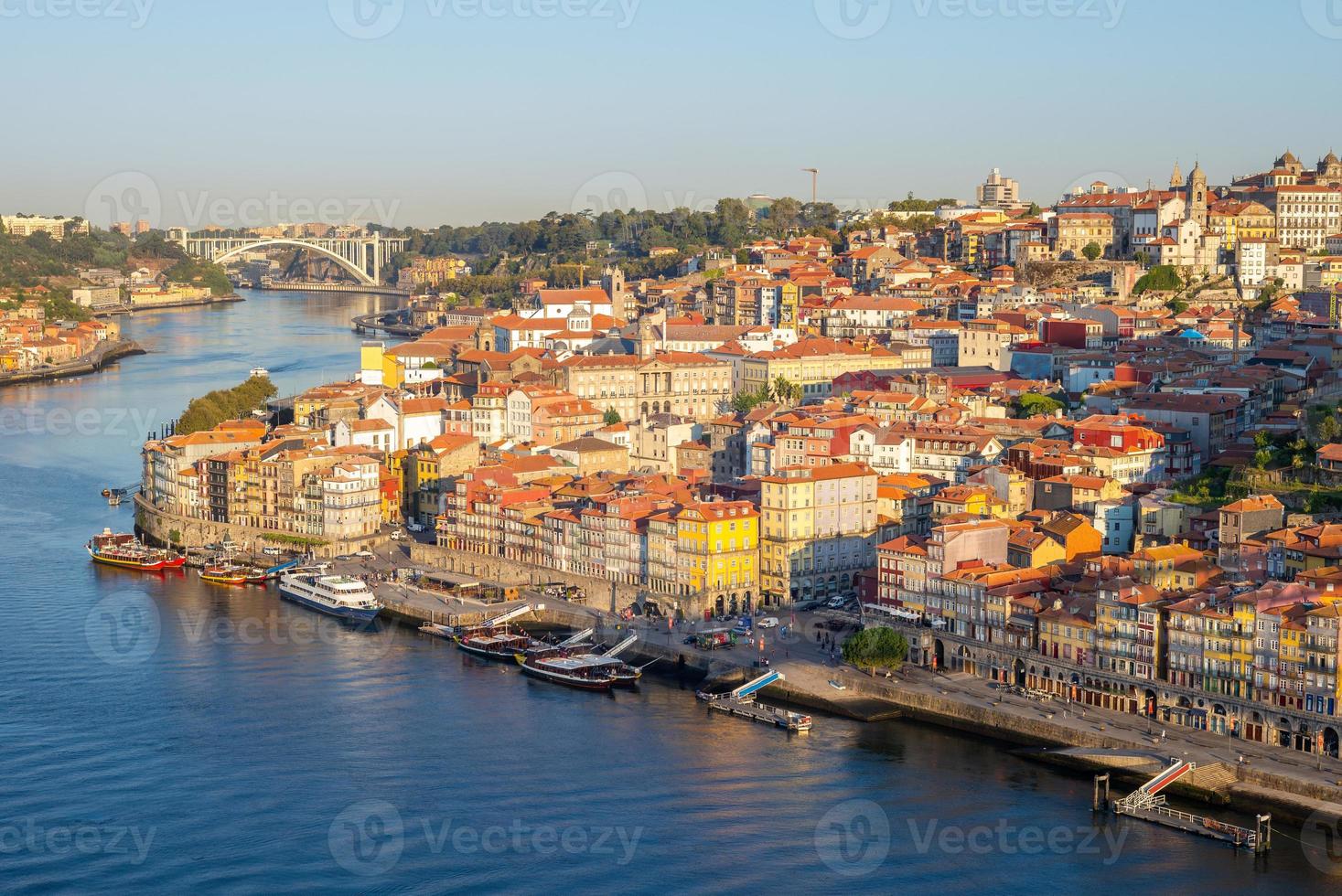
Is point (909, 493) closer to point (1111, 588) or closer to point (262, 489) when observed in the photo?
point (1111, 588)

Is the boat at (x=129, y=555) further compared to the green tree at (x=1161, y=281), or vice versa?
the green tree at (x=1161, y=281)

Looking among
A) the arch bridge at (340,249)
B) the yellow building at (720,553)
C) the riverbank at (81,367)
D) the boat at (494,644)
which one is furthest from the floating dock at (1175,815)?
the arch bridge at (340,249)

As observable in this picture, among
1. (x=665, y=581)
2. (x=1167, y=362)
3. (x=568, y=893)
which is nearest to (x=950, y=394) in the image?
(x=1167, y=362)

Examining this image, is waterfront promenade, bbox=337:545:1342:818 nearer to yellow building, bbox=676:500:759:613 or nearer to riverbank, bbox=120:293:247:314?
yellow building, bbox=676:500:759:613

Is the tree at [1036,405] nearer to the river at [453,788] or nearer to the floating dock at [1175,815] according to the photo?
the river at [453,788]

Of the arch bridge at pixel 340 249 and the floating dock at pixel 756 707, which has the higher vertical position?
the arch bridge at pixel 340 249

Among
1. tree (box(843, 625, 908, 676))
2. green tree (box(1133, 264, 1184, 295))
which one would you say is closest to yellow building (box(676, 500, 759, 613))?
tree (box(843, 625, 908, 676))

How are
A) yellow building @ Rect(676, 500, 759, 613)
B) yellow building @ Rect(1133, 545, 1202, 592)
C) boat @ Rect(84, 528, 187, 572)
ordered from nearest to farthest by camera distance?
yellow building @ Rect(1133, 545, 1202, 592) → yellow building @ Rect(676, 500, 759, 613) → boat @ Rect(84, 528, 187, 572)
